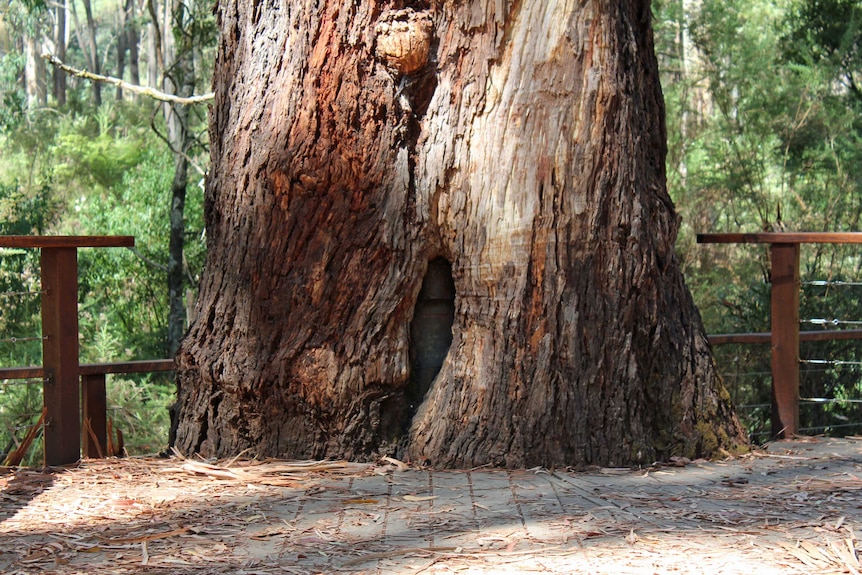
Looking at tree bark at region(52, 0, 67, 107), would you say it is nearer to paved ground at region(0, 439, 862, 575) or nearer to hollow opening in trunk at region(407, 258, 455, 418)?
hollow opening in trunk at region(407, 258, 455, 418)

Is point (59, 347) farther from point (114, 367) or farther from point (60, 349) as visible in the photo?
point (114, 367)

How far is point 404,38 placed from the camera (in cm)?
450

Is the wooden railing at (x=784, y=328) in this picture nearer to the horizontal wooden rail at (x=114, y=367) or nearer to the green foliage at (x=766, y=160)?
the green foliage at (x=766, y=160)

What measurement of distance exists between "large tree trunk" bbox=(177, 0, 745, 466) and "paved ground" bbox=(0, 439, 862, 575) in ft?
0.98

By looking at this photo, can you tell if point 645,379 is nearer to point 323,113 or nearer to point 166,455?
point 323,113

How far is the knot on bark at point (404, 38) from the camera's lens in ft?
14.8

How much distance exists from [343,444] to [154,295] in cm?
1065

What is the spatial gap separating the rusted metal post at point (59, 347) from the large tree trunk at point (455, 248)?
0.65 m

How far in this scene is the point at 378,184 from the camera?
15.0 feet

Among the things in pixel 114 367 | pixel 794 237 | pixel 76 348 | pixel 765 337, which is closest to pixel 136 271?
pixel 114 367

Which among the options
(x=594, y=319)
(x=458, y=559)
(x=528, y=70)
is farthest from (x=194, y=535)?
(x=528, y=70)

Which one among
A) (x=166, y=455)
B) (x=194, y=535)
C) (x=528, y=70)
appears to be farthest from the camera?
(x=166, y=455)

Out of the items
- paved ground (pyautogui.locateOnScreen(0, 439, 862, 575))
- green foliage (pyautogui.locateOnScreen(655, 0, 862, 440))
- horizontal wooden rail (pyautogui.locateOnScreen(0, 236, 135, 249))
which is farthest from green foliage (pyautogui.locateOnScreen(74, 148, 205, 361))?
paved ground (pyautogui.locateOnScreen(0, 439, 862, 575))

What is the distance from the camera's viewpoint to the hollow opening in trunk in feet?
15.6
